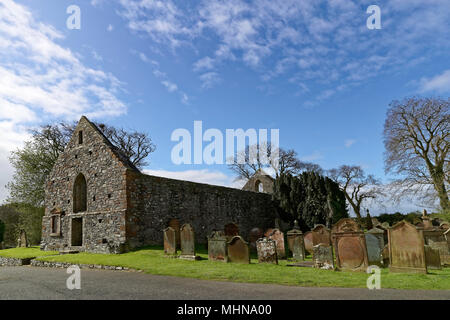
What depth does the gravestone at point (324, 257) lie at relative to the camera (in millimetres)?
8711

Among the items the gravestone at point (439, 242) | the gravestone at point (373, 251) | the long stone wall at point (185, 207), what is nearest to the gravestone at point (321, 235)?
the gravestone at point (439, 242)

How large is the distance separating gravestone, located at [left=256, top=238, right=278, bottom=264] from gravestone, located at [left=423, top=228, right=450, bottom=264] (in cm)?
527

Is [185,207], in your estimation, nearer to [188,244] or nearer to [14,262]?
[188,244]

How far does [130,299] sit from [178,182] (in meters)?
11.5

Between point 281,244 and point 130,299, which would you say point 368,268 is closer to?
point 281,244

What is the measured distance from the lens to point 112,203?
49.1 ft

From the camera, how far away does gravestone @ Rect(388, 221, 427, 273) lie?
7825 mm

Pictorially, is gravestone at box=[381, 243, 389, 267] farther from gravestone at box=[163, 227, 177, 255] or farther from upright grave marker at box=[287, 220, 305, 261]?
gravestone at box=[163, 227, 177, 255]

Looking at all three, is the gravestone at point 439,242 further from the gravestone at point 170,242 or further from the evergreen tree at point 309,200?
the gravestone at point 170,242

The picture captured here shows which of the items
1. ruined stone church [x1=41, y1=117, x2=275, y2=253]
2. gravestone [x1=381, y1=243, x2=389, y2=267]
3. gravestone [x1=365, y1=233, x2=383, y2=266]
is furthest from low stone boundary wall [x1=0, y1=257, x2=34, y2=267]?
gravestone [x1=381, y1=243, x2=389, y2=267]

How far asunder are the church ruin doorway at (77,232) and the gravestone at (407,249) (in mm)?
15361

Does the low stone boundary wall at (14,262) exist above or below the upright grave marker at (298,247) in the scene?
below

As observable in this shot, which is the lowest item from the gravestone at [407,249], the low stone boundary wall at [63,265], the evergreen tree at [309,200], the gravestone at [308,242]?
the low stone boundary wall at [63,265]

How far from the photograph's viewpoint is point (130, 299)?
5.61 metres
